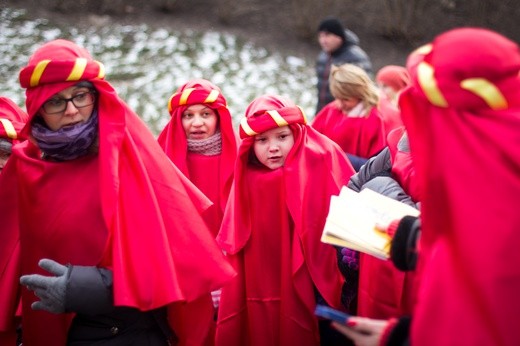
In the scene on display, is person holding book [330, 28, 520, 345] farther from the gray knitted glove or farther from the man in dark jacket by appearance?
the man in dark jacket

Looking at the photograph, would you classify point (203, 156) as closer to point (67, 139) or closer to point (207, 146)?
point (207, 146)

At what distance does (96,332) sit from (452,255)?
1.75m

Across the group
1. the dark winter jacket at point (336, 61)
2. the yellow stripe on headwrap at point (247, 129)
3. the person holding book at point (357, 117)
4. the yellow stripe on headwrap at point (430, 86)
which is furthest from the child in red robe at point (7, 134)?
the dark winter jacket at point (336, 61)

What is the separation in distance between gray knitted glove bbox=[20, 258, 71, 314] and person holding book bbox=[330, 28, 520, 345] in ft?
4.97

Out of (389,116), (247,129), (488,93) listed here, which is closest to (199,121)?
(247,129)

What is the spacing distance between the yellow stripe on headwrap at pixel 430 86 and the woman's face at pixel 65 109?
1633mm

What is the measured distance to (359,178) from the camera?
11.4ft

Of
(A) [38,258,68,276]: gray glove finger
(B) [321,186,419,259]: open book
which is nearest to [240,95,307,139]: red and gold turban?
(B) [321,186,419,259]: open book

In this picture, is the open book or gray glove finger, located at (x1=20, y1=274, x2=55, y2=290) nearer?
the open book

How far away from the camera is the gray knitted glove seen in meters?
2.50

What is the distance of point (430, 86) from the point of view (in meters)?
1.89

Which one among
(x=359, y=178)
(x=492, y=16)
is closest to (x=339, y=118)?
(x=359, y=178)

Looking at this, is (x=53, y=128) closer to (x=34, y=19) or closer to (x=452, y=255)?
(x=452, y=255)

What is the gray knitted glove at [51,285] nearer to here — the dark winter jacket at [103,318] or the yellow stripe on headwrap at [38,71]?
the dark winter jacket at [103,318]
